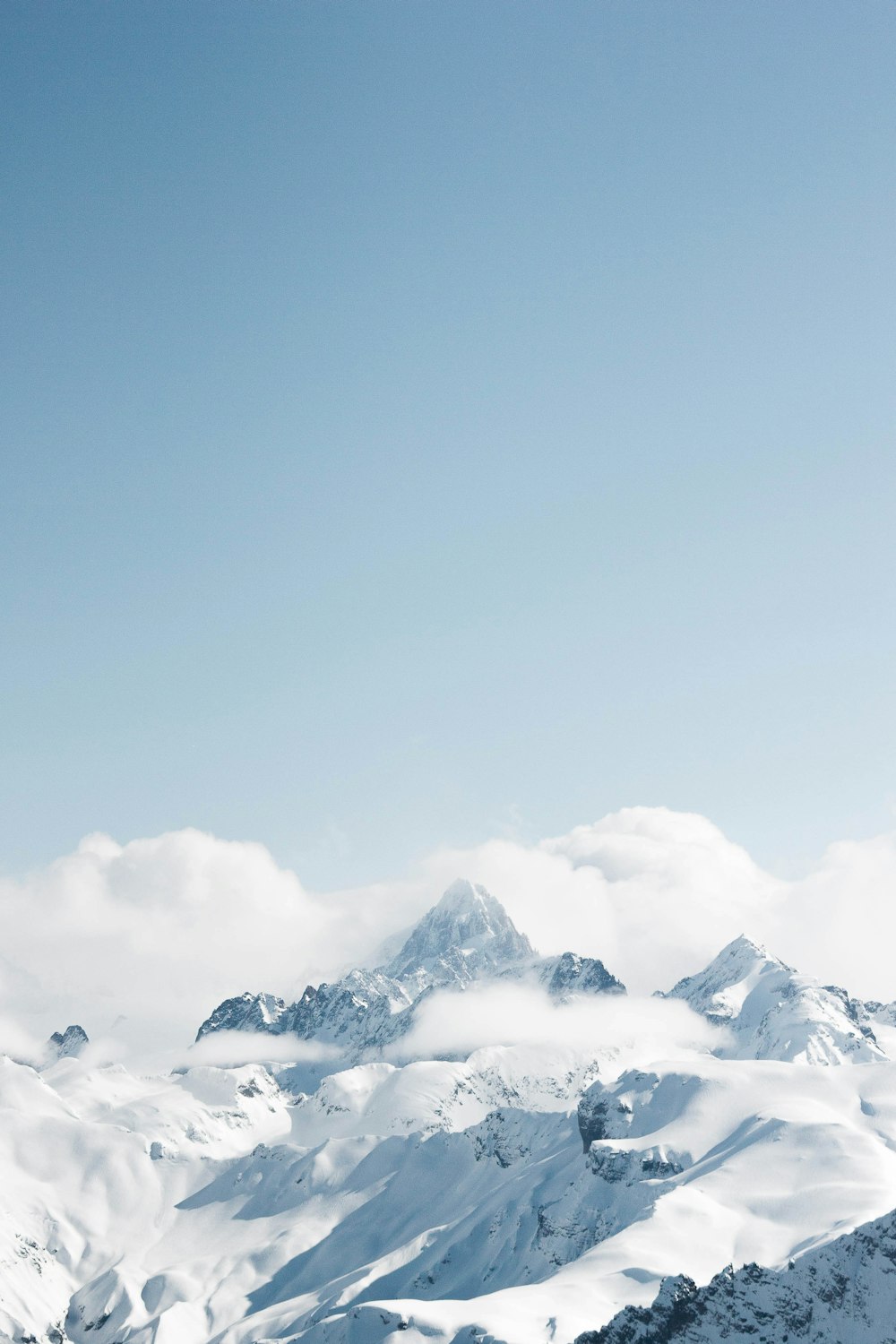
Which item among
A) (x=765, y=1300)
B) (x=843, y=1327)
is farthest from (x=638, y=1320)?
(x=843, y=1327)

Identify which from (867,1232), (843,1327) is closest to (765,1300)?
(843,1327)

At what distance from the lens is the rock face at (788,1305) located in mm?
181375

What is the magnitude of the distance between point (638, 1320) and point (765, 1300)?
21.6 metres

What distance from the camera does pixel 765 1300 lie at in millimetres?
185625

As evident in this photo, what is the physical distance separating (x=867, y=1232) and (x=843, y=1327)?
21.5m

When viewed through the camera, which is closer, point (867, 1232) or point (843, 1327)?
point (843, 1327)

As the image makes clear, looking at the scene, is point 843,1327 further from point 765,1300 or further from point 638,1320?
point 638,1320

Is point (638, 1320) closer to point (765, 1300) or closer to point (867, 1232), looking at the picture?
point (765, 1300)

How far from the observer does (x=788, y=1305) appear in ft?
609

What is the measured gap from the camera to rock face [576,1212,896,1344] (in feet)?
595

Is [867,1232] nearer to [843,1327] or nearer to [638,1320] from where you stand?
[843,1327]

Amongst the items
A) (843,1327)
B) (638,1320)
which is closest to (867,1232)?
(843,1327)

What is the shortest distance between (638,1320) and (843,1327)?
33.0 m

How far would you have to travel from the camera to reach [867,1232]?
198875mm
